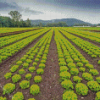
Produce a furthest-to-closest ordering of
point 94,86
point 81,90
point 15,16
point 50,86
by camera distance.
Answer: point 15,16, point 50,86, point 94,86, point 81,90

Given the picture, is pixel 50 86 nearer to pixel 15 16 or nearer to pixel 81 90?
pixel 81 90

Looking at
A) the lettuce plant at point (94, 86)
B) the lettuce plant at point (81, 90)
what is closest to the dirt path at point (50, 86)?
the lettuce plant at point (81, 90)

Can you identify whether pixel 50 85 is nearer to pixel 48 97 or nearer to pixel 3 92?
pixel 48 97

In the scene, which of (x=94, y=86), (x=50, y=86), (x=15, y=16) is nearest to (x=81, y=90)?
(x=94, y=86)

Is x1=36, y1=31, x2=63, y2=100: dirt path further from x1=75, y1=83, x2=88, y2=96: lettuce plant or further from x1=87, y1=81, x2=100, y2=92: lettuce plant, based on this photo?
x1=87, y1=81, x2=100, y2=92: lettuce plant

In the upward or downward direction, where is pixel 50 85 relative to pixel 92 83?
downward

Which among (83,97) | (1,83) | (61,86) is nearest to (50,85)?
(61,86)

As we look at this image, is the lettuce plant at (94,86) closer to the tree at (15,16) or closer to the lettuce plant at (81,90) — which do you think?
the lettuce plant at (81,90)

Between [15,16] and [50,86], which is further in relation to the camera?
[15,16]

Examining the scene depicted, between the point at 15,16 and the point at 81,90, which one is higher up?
the point at 15,16

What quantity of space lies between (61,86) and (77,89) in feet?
3.72

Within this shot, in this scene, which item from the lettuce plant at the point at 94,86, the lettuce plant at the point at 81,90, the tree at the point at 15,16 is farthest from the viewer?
the tree at the point at 15,16

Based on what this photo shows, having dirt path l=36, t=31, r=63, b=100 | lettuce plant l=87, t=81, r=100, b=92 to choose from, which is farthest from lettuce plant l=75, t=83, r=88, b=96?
dirt path l=36, t=31, r=63, b=100

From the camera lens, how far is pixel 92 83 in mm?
5340
